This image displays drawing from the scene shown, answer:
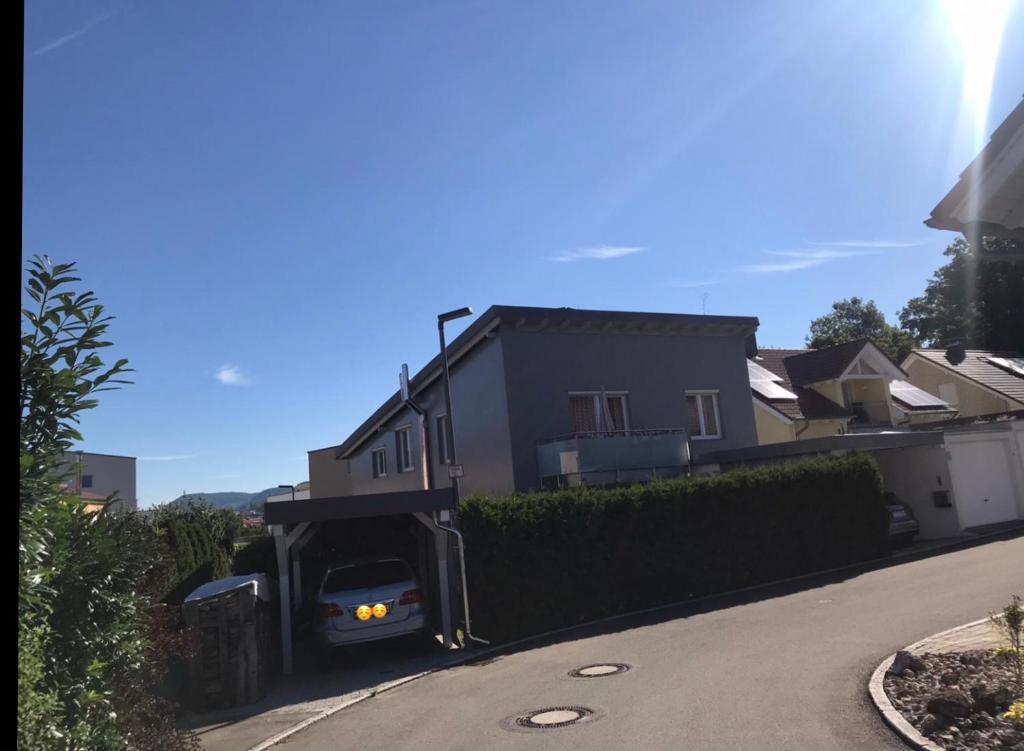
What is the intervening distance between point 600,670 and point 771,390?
68.8ft

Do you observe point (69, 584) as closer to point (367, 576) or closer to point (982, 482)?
point (367, 576)

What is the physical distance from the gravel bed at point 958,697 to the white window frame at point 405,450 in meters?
21.2

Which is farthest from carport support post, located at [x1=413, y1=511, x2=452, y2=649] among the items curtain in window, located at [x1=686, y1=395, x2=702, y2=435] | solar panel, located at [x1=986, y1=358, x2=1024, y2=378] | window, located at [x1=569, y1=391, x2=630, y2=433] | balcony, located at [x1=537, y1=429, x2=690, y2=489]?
solar panel, located at [x1=986, y1=358, x2=1024, y2=378]

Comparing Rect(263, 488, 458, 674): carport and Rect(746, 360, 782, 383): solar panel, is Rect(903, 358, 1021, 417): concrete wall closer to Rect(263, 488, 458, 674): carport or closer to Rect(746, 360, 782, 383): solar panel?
Rect(746, 360, 782, 383): solar panel

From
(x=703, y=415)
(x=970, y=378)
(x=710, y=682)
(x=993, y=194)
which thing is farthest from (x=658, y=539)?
(x=970, y=378)

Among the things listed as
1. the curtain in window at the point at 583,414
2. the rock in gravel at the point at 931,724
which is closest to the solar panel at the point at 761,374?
the curtain in window at the point at 583,414

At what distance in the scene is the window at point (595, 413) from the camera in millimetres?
20938

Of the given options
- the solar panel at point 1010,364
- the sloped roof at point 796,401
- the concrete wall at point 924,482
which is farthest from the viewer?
the solar panel at point 1010,364

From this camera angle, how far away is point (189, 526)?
20.3 meters

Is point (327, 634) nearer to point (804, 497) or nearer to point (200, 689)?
point (200, 689)

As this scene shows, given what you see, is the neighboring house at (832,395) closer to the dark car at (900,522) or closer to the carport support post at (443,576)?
the dark car at (900,522)

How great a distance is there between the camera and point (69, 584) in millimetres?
4645

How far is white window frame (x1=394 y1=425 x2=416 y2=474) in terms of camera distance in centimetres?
2794

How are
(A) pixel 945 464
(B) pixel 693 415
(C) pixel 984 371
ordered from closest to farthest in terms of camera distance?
(A) pixel 945 464
(B) pixel 693 415
(C) pixel 984 371
